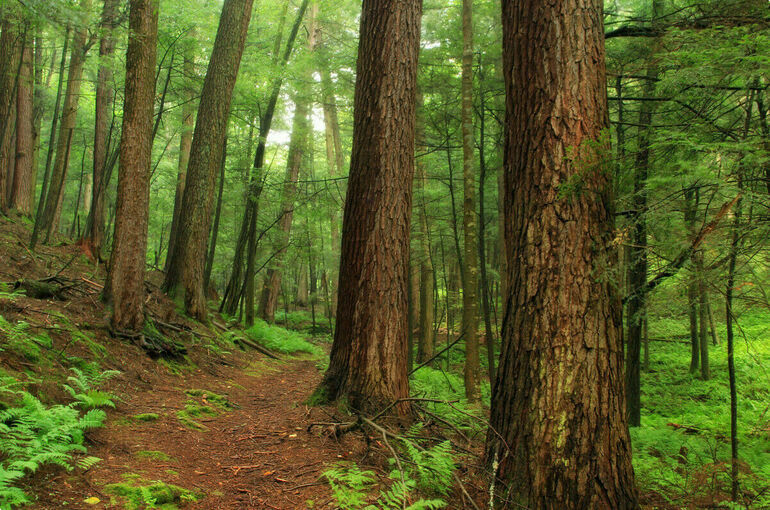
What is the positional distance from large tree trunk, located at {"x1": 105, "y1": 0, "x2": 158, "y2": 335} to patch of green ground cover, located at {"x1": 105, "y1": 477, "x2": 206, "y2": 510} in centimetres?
396

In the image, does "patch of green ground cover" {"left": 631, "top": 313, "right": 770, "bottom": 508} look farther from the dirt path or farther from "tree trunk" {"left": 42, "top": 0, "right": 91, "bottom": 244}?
"tree trunk" {"left": 42, "top": 0, "right": 91, "bottom": 244}

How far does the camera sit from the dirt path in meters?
2.68

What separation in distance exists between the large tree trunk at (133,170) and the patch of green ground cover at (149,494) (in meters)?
3.96

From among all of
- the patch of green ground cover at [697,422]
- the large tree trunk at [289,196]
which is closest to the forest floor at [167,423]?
the patch of green ground cover at [697,422]

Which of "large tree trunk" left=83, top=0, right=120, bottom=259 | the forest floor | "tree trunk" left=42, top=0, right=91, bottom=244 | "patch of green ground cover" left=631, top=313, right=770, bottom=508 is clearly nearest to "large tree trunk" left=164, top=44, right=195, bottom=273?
"large tree trunk" left=83, top=0, right=120, bottom=259

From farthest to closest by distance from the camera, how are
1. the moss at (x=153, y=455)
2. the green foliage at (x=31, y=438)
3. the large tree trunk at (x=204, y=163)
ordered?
the large tree trunk at (x=204, y=163) → the moss at (x=153, y=455) → the green foliage at (x=31, y=438)

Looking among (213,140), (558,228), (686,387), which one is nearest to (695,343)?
(686,387)

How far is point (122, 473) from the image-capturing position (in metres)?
2.77

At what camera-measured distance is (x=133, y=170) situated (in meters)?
5.97

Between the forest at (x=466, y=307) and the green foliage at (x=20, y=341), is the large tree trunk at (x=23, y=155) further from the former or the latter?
the green foliage at (x=20, y=341)

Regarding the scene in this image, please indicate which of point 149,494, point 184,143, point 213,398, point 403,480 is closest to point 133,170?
point 213,398

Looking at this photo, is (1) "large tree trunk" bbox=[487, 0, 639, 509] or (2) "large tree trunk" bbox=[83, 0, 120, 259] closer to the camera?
(1) "large tree trunk" bbox=[487, 0, 639, 509]

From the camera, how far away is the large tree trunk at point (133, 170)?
5926 mm

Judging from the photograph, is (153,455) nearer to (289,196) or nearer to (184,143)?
(289,196)
